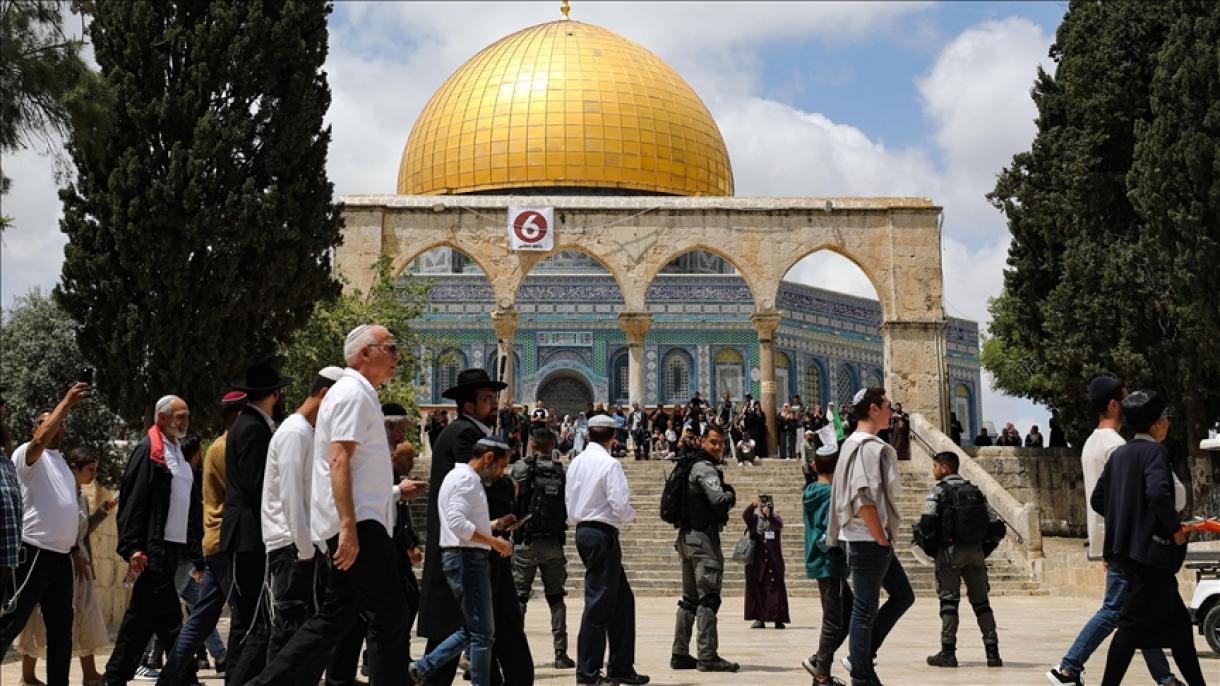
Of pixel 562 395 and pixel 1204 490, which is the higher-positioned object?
pixel 562 395

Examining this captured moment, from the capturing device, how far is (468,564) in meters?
5.98

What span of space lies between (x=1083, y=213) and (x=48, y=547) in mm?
16057

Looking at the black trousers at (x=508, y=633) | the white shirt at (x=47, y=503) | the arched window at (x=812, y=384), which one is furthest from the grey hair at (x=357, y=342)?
the arched window at (x=812, y=384)

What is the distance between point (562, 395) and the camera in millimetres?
37812

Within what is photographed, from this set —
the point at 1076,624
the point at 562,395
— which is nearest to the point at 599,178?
the point at 562,395

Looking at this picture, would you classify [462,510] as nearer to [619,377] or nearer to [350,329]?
[350,329]

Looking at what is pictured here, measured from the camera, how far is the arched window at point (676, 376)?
38.5 meters

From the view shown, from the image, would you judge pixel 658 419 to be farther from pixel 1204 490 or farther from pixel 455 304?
pixel 455 304

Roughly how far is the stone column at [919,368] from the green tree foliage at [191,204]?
11.1 metres

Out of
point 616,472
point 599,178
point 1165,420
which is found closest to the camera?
point 1165,420

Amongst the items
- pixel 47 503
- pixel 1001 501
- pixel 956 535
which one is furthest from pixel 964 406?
pixel 47 503

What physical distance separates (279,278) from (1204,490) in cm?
1213

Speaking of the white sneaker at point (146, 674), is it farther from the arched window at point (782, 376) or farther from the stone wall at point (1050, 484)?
the arched window at point (782, 376)

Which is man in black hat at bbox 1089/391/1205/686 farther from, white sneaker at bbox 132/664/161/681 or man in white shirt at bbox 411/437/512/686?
white sneaker at bbox 132/664/161/681
